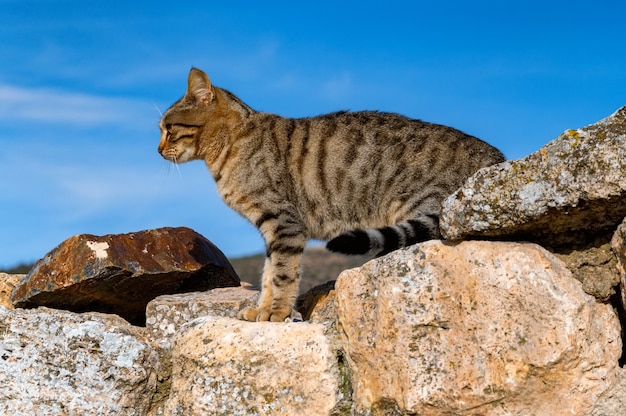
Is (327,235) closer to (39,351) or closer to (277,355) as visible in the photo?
(277,355)

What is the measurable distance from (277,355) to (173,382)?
784 mm

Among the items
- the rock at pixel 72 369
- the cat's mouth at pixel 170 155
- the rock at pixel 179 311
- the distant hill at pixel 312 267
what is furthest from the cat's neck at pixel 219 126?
the distant hill at pixel 312 267

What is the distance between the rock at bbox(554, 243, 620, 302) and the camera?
4027 mm

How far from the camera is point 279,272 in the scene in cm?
→ 578

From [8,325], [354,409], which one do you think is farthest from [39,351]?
[354,409]

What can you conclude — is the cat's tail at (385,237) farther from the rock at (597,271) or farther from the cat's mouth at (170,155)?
the cat's mouth at (170,155)

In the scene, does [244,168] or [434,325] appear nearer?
[434,325]

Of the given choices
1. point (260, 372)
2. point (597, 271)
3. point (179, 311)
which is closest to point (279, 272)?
point (179, 311)

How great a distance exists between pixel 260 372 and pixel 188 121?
2858 mm

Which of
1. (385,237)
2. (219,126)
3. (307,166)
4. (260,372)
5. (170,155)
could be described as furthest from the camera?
(170,155)

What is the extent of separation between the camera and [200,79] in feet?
21.4

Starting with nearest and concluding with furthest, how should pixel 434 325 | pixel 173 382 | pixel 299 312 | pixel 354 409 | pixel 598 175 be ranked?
pixel 598 175 < pixel 434 325 < pixel 354 409 < pixel 173 382 < pixel 299 312

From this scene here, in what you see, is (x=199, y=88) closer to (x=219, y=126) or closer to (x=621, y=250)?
(x=219, y=126)

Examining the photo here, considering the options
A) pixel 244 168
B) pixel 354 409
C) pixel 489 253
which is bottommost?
pixel 354 409
